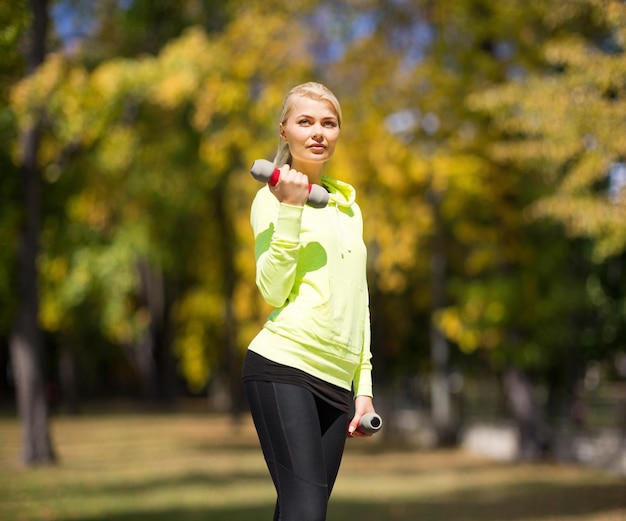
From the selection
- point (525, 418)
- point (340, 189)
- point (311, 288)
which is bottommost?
point (525, 418)

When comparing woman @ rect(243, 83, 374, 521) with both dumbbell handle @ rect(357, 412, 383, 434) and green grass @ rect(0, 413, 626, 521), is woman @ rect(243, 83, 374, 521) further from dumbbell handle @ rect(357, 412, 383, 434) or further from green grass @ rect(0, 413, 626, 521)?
green grass @ rect(0, 413, 626, 521)

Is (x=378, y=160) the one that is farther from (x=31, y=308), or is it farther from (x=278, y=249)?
(x=278, y=249)

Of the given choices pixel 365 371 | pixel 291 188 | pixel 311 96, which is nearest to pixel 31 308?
pixel 365 371

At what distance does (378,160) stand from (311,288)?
16006 mm

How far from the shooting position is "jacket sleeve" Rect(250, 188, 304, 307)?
11.0ft

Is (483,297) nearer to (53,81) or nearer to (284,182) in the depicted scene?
(53,81)

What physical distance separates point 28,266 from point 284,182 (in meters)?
14.2

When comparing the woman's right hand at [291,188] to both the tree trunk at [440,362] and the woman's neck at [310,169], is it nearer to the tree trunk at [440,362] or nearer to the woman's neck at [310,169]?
the woman's neck at [310,169]

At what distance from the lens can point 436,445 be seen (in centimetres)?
2388

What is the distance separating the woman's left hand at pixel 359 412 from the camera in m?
3.63

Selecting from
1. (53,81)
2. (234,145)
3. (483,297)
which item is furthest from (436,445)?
(53,81)

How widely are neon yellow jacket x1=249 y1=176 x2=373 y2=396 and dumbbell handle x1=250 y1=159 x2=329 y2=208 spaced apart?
0.20 feet

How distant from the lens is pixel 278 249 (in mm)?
3367

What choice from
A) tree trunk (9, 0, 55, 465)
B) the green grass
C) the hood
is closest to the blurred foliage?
tree trunk (9, 0, 55, 465)
